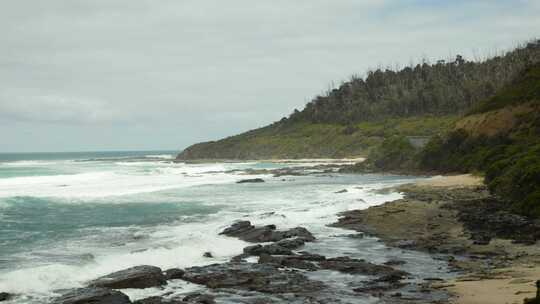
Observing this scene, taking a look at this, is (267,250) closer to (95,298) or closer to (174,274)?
(174,274)

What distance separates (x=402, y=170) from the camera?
69250 mm

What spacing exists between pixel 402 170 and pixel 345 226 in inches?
1670

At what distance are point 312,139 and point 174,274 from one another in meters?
118

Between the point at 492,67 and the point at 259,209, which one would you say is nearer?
the point at 259,209

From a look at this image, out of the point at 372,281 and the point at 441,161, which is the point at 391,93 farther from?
the point at 372,281

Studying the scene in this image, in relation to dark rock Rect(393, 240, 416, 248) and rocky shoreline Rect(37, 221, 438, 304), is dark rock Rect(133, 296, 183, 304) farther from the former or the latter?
dark rock Rect(393, 240, 416, 248)

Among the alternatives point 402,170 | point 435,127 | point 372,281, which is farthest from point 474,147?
point 435,127

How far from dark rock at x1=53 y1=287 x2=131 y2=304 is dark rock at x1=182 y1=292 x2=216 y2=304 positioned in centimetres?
154

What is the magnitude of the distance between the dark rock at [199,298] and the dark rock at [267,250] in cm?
618

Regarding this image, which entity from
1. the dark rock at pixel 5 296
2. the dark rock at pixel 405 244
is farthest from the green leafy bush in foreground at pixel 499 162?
the dark rock at pixel 5 296

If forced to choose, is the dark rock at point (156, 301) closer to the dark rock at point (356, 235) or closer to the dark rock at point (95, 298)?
the dark rock at point (95, 298)

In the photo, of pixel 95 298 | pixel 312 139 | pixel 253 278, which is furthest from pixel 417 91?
pixel 95 298

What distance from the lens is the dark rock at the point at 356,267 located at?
1845 cm

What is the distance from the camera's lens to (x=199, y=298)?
15.8 m
